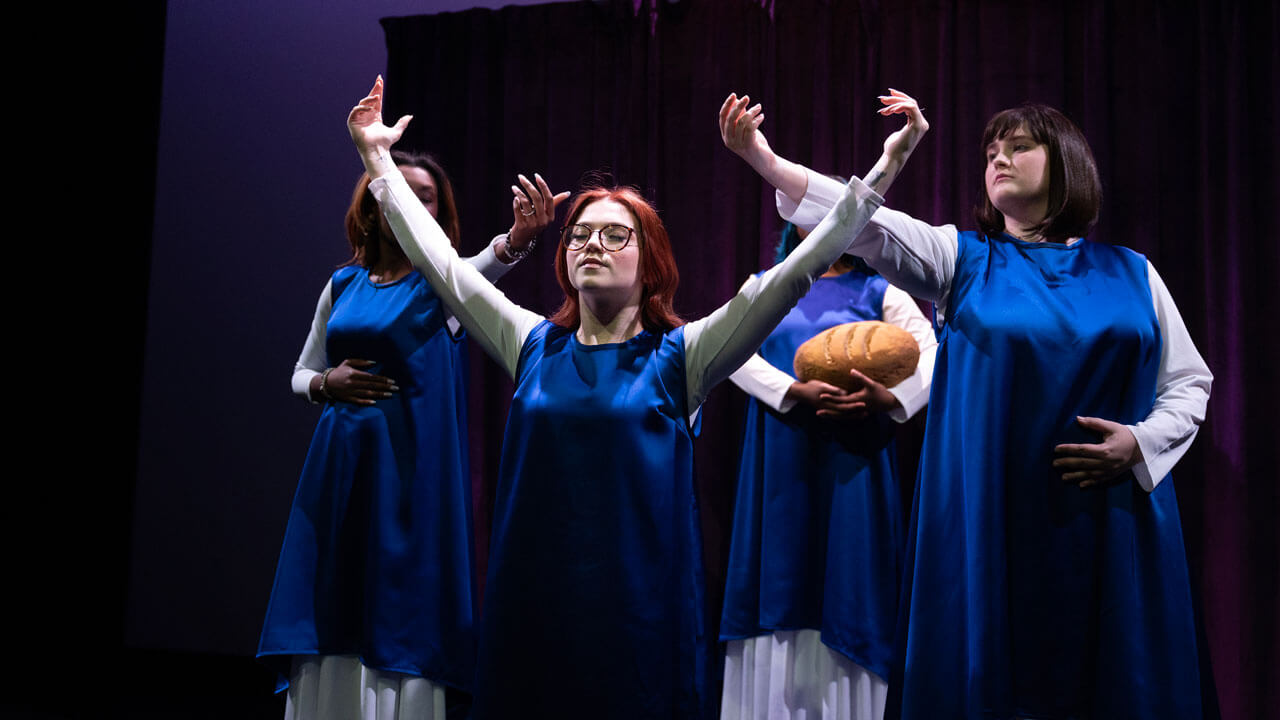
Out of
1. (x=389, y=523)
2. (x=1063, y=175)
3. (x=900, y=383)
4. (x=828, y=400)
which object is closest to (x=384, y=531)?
(x=389, y=523)

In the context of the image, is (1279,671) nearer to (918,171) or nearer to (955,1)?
(918,171)

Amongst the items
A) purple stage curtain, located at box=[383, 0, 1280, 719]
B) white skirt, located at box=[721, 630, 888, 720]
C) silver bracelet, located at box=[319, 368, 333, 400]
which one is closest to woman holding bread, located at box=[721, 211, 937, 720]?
white skirt, located at box=[721, 630, 888, 720]

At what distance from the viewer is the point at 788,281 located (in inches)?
72.9

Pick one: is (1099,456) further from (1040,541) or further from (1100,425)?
(1040,541)

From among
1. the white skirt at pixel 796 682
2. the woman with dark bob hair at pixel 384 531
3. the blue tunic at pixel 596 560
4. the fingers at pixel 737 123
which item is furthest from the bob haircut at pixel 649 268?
the white skirt at pixel 796 682

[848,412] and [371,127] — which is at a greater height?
[371,127]

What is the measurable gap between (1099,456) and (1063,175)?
0.67 m

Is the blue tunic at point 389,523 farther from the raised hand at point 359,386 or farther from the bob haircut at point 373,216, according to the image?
the bob haircut at point 373,216

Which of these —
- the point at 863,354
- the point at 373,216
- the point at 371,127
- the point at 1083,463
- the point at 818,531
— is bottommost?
the point at 818,531

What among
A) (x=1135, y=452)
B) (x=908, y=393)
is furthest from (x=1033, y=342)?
(x=908, y=393)

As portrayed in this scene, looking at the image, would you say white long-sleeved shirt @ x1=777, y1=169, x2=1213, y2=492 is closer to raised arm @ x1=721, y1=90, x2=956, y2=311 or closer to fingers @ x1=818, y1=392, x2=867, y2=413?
raised arm @ x1=721, y1=90, x2=956, y2=311

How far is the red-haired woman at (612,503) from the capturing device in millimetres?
1848

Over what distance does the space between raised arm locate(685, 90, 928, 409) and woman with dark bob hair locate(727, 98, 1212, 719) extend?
163 millimetres

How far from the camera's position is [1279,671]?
3.36 metres
